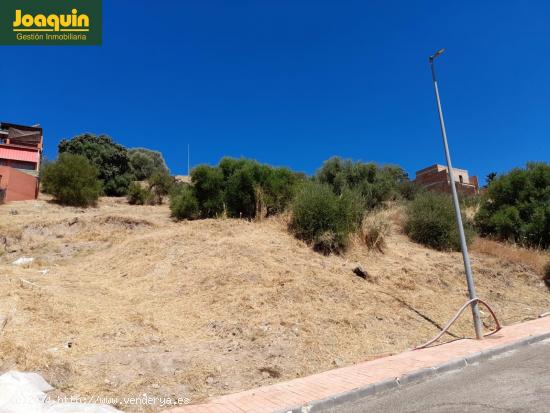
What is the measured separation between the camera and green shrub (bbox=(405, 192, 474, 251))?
16406mm

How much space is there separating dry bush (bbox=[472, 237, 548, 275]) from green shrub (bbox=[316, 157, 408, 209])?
22.9 ft

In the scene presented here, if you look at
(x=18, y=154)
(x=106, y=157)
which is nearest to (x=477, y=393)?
(x=106, y=157)

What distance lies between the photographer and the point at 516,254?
16141 mm

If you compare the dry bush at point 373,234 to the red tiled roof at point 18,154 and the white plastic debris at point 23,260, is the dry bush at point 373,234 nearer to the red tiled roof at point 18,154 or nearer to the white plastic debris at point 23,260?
the white plastic debris at point 23,260

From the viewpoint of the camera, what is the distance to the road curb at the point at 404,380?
5.06 metres

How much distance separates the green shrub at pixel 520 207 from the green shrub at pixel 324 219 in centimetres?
958

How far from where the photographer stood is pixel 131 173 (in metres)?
38.3

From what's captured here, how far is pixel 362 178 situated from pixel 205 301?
697 inches

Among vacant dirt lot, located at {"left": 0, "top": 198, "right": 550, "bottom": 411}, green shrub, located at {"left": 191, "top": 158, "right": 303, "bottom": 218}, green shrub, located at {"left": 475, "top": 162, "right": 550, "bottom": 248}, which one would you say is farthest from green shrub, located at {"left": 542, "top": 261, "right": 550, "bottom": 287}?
green shrub, located at {"left": 191, "top": 158, "right": 303, "bottom": 218}

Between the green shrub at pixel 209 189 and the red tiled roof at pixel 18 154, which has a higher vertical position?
the red tiled roof at pixel 18 154

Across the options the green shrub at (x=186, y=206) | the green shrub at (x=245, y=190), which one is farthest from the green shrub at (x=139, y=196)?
the green shrub at (x=245, y=190)

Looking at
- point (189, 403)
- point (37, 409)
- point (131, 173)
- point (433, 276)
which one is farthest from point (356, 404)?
point (131, 173)

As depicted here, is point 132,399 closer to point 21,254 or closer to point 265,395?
point 265,395

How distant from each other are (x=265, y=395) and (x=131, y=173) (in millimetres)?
35961
